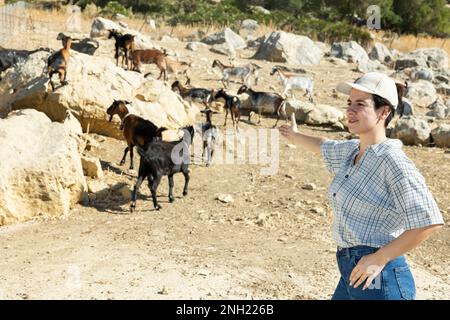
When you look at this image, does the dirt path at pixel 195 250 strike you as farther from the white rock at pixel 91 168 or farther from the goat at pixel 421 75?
the goat at pixel 421 75

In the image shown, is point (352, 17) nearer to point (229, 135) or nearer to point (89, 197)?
point (229, 135)

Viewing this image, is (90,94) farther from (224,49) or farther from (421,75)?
(421,75)

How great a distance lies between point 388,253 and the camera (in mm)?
2936

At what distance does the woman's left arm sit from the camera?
9.55ft

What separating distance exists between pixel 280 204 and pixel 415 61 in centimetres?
1701

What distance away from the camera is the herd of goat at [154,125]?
28.9 ft

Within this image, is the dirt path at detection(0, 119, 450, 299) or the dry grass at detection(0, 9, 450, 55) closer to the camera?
the dirt path at detection(0, 119, 450, 299)

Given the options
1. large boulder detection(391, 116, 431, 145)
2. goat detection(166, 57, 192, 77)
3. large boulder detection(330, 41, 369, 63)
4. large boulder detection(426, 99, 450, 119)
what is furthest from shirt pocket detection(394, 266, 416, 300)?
large boulder detection(330, 41, 369, 63)

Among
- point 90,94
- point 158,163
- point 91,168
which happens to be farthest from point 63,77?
point 158,163

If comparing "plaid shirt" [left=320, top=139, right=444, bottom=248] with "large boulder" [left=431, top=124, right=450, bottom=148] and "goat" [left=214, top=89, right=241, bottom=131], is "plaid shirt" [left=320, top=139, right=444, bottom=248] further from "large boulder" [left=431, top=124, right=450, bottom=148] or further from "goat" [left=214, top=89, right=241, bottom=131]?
"large boulder" [left=431, top=124, right=450, bottom=148]

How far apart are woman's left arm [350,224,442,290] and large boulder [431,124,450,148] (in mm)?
10847

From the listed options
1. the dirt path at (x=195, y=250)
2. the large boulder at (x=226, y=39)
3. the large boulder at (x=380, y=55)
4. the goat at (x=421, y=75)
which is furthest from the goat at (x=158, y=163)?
the large boulder at (x=380, y=55)

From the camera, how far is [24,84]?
1158cm
